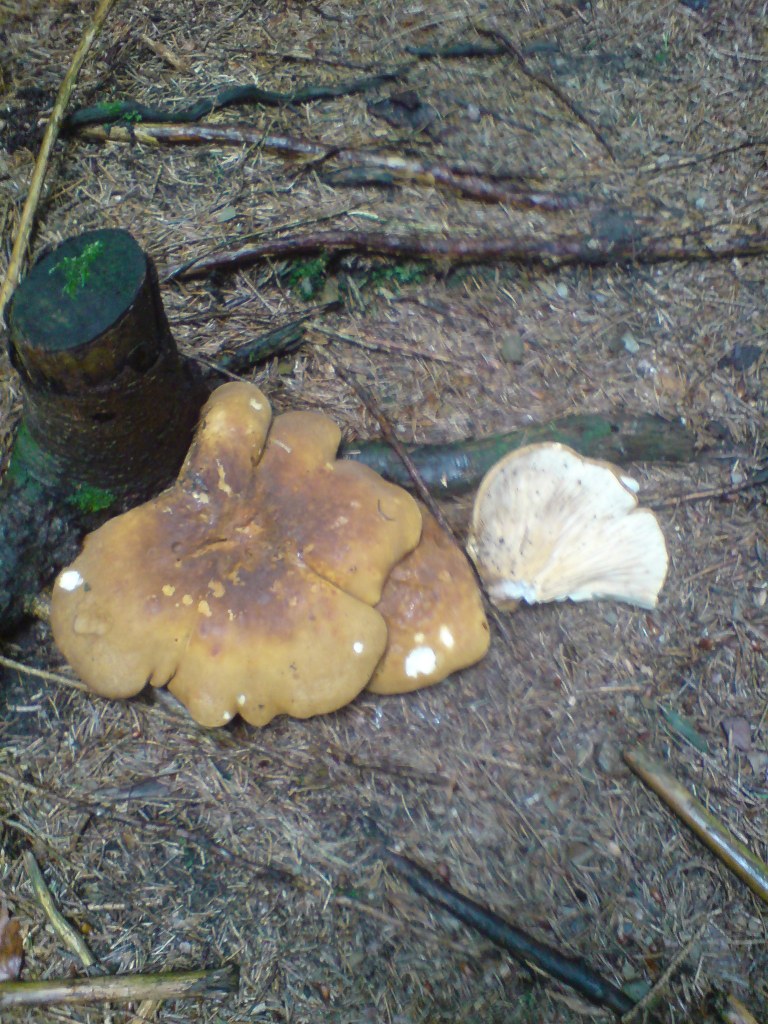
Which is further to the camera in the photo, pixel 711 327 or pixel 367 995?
pixel 711 327

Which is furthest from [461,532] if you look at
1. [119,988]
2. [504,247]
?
[119,988]

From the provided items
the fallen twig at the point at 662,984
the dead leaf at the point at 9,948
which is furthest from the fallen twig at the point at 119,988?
the fallen twig at the point at 662,984

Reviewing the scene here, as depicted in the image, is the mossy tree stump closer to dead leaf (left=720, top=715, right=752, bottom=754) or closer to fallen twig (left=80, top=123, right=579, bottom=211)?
fallen twig (left=80, top=123, right=579, bottom=211)

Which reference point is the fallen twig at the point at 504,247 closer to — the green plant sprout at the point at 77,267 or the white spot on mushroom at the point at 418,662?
the green plant sprout at the point at 77,267

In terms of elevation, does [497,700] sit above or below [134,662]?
below

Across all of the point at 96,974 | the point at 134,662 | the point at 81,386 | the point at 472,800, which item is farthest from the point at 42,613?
the point at 472,800

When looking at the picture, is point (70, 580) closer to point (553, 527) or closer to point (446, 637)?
point (446, 637)

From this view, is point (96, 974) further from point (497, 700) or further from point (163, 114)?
point (163, 114)
